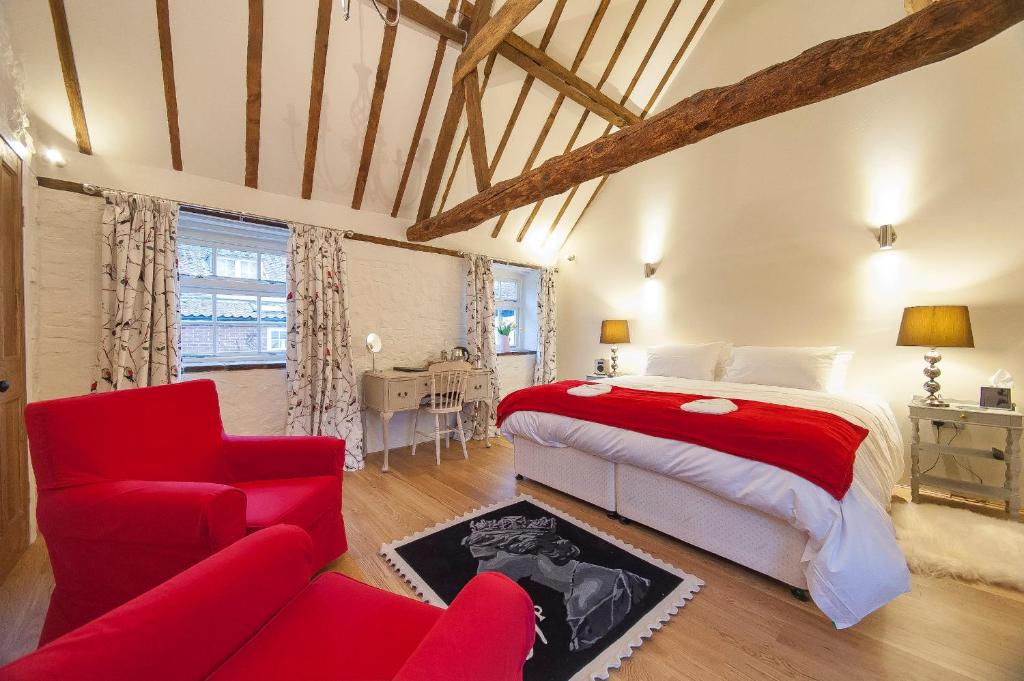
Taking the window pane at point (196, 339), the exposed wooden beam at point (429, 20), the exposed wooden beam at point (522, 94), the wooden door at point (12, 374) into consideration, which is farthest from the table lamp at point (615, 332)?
the wooden door at point (12, 374)

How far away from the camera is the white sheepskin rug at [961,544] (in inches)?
74.3

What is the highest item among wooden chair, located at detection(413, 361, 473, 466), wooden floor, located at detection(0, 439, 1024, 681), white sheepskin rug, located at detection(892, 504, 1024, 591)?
wooden chair, located at detection(413, 361, 473, 466)

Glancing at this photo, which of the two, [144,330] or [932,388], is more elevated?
[144,330]

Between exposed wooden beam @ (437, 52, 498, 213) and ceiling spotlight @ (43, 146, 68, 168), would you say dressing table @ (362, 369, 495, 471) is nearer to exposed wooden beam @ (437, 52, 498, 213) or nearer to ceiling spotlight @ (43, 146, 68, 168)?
exposed wooden beam @ (437, 52, 498, 213)

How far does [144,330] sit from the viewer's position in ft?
8.55

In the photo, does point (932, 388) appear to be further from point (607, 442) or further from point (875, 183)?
point (607, 442)

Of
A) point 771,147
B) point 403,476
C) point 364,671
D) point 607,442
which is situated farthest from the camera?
point 771,147

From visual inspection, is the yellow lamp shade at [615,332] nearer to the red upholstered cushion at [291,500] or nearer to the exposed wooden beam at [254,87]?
the red upholstered cushion at [291,500]

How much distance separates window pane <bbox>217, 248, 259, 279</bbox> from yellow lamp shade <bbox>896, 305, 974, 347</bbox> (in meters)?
4.92

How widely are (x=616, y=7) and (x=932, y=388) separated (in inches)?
147

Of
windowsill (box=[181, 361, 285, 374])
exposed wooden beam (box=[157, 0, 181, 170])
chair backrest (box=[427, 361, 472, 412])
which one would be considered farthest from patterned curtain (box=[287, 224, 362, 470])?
exposed wooden beam (box=[157, 0, 181, 170])

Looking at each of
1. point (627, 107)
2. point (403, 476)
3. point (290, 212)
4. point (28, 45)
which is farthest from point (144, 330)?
point (627, 107)

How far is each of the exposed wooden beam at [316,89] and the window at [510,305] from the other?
2.45 m

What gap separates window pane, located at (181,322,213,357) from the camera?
3070 mm
